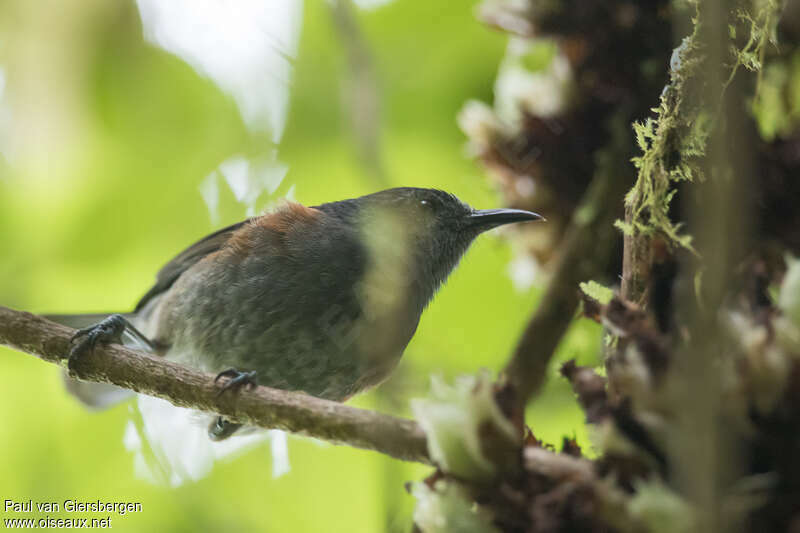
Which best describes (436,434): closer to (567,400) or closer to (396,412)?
(396,412)

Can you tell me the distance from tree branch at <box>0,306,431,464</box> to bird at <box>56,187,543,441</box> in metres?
0.26

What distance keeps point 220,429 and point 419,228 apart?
4.61 feet

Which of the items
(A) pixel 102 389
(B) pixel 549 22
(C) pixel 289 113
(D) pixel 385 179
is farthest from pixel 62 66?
(B) pixel 549 22

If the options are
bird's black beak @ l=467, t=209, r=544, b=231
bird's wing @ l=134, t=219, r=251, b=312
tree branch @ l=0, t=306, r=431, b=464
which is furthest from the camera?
bird's wing @ l=134, t=219, r=251, b=312

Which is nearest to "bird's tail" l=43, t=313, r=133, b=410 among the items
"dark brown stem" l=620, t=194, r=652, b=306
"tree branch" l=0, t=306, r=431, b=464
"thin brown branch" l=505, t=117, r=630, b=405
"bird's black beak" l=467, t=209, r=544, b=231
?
"tree branch" l=0, t=306, r=431, b=464

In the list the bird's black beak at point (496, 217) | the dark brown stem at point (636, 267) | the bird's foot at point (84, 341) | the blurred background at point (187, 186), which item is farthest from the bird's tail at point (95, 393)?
the dark brown stem at point (636, 267)

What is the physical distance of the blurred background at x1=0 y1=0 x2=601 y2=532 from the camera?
3568 millimetres

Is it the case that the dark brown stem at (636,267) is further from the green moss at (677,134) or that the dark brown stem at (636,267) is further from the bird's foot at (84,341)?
the bird's foot at (84,341)

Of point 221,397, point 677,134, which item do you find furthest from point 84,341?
point 677,134

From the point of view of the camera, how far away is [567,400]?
350cm

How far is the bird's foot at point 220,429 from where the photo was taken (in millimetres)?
3531

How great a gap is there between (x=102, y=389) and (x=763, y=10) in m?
3.66

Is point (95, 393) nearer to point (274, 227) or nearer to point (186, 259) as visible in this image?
point (186, 259)

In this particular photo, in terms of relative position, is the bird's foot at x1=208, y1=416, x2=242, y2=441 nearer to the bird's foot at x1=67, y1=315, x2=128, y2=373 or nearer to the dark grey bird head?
the bird's foot at x1=67, y1=315, x2=128, y2=373
